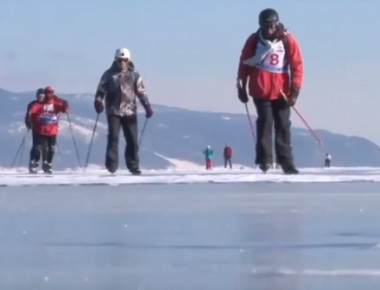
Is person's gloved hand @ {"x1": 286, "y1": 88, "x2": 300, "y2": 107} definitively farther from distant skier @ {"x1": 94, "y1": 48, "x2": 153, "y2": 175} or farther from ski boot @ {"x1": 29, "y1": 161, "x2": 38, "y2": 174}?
ski boot @ {"x1": 29, "y1": 161, "x2": 38, "y2": 174}

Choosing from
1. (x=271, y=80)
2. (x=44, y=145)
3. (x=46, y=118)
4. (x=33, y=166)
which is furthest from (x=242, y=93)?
(x=33, y=166)

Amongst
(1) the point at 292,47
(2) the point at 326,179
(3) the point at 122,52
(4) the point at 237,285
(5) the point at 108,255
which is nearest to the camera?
(4) the point at 237,285

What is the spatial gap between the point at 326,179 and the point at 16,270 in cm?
649

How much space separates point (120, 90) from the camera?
13.9m

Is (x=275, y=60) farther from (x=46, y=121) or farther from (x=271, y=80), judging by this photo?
(x=46, y=121)

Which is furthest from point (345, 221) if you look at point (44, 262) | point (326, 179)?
point (326, 179)

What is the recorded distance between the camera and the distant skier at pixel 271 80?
1198 centimetres

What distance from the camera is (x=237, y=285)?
427 centimetres

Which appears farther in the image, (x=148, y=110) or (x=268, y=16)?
(x=148, y=110)

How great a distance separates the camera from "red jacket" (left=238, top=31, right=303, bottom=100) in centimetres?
1202

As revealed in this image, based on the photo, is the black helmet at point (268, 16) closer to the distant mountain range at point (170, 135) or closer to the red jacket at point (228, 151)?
the red jacket at point (228, 151)

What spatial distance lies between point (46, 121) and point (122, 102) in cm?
354

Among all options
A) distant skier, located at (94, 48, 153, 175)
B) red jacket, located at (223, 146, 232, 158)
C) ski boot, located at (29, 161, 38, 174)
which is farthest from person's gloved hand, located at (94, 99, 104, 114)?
red jacket, located at (223, 146, 232, 158)

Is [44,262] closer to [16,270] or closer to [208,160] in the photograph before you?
[16,270]
